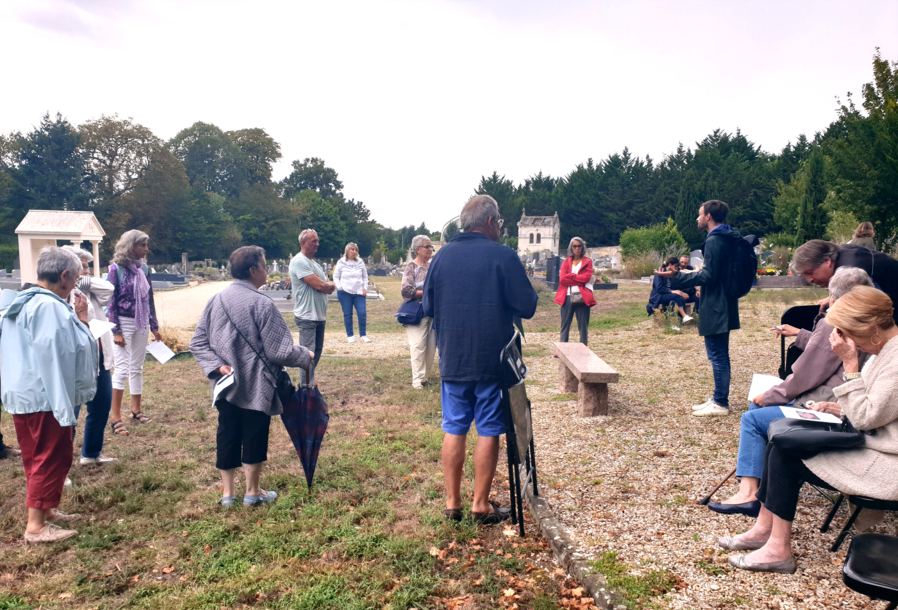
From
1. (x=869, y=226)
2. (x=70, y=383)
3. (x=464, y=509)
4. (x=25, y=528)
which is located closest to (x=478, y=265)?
(x=464, y=509)

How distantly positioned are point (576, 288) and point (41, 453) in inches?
282

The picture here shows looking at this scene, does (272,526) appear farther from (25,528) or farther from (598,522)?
(598,522)

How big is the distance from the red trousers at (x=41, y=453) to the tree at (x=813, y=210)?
118ft

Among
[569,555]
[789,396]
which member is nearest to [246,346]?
[569,555]

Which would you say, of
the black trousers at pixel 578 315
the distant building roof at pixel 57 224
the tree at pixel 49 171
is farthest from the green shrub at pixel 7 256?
the black trousers at pixel 578 315

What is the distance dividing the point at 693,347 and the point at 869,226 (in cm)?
361

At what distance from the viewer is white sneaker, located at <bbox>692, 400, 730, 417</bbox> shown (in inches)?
230

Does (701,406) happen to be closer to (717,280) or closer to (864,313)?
(717,280)

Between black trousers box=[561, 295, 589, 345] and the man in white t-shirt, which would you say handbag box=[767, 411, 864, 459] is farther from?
black trousers box=[561, 295, 589, 345]

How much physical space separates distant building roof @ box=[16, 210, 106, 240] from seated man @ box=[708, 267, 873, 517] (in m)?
31.6

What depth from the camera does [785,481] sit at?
2922 millimetres

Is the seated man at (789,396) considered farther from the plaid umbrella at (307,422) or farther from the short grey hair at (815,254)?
the plaid umbrella at (307,422)

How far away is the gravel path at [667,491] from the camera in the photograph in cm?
283

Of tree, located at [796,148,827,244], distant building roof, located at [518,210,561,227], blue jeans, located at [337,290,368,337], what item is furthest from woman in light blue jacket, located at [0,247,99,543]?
distant building roof, located at [518,210,561,227]
